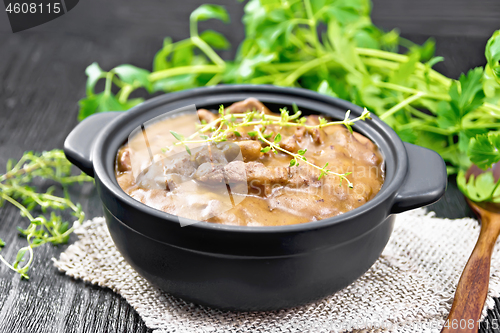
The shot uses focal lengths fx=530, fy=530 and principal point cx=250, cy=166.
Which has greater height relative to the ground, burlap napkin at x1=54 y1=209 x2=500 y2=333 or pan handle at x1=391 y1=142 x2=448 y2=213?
pan handle at x1=391 y1=142 x2=448 y2=213

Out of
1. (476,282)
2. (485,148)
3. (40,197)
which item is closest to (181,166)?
(40,197)

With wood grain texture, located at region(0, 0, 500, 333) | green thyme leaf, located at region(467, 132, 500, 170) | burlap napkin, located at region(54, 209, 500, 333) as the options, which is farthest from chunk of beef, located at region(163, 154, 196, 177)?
green thyme leaf, located at region(467, 132, 500, 170)

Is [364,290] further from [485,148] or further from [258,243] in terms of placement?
[485,148]

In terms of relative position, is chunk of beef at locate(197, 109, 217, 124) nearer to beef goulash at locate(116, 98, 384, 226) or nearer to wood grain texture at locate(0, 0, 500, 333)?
beef goulash at locate(116, 98, 384, 226)

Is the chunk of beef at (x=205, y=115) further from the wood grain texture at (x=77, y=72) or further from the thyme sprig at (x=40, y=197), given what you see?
the wood grain texture at (x=77, y=72)

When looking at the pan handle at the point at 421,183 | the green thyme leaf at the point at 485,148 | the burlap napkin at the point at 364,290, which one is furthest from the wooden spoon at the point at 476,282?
the pan handle at the point at 421,183
